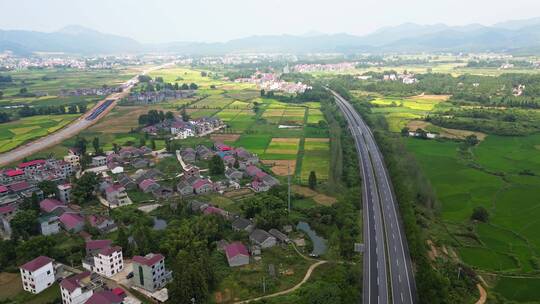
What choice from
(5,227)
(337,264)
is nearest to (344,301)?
(337,264)

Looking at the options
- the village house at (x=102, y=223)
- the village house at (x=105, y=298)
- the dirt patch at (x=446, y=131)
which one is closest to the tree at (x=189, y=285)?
the village house at (x=105, y=298)

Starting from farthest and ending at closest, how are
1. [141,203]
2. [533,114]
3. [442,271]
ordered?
[533,114], [141,203], [442,271]

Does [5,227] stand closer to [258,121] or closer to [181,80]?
[258,121]

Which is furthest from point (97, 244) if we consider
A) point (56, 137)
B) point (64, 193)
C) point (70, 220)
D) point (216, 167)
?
point (56, 137)

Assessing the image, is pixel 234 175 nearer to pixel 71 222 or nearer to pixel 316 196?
pixel 316 196

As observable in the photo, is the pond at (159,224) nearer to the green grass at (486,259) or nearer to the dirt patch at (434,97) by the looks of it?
the green grass at (486,259)

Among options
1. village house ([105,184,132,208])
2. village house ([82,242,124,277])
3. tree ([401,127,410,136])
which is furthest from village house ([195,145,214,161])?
tree ([401,127,410,136])
